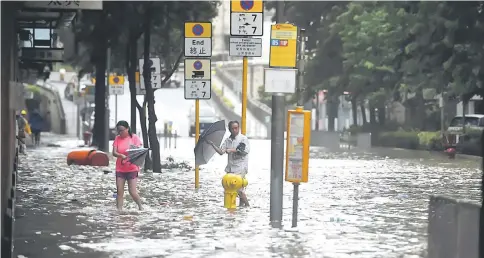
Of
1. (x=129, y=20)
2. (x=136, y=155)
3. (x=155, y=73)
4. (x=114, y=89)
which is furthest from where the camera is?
(x=114, y=89)

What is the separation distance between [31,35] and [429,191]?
11.8m

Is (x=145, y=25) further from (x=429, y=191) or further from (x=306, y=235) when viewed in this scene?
(x=306, y=235)

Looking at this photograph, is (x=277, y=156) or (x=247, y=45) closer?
(x=277, y=156)

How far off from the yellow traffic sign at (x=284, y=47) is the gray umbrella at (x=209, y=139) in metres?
4.68

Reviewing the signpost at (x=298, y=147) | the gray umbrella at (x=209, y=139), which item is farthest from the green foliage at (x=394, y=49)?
the signpost at (x=298, y=147)

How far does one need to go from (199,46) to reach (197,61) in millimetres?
354

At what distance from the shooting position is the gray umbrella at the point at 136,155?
59.0 ft

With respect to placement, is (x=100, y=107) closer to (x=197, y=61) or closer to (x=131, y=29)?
(x=131, y=29)

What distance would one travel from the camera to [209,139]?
20609mm

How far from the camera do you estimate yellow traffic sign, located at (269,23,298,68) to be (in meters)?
16.0

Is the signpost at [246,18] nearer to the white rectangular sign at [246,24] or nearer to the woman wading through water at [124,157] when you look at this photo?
the white rectangular sign at [246,24]

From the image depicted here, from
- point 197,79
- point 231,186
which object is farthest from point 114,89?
point 231,186

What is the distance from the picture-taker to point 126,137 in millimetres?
18484

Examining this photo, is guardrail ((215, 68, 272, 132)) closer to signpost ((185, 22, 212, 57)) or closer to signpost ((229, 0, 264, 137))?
signpost ((185, 22, 212, 57))
